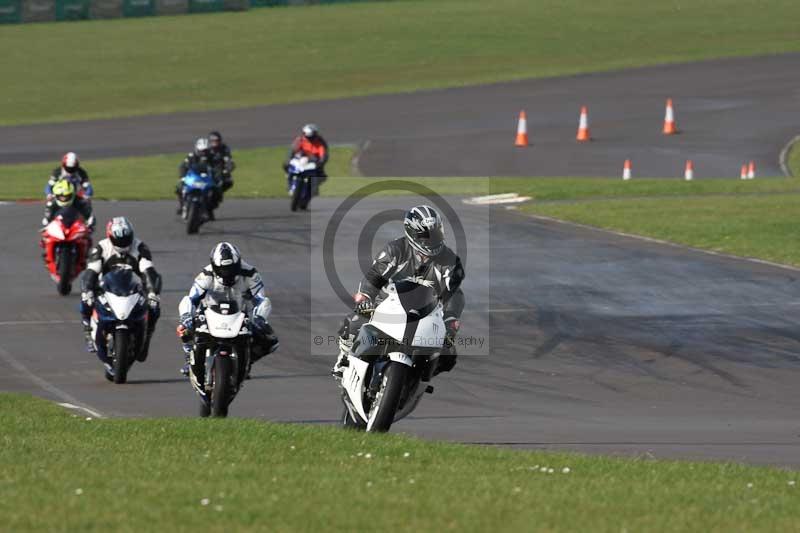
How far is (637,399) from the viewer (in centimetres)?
1523

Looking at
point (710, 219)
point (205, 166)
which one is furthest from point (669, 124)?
point (205, 166)

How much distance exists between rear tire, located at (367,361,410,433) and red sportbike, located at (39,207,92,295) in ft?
37.5

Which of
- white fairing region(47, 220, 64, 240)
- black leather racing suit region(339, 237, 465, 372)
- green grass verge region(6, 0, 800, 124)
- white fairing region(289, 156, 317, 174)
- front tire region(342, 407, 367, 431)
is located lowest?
front tire region(342, 407, 367, 431)

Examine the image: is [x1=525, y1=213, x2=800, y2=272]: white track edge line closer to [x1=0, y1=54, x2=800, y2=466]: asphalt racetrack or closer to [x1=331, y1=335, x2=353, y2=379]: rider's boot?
[x1=0, y1=54, x2=800, y2=466]: asphalt racetrack

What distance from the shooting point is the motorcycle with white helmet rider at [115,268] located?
55.5 feet

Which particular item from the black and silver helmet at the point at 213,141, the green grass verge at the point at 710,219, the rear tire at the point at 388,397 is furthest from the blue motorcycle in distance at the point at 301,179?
the rear tire at the point at 388,397

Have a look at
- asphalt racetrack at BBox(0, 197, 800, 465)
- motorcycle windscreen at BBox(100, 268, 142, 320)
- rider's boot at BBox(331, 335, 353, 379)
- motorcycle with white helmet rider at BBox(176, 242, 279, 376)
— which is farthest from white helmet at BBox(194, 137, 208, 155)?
rider's boot at BBox(331, 335, 353, 379)

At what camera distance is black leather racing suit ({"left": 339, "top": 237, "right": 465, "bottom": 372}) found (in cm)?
1249

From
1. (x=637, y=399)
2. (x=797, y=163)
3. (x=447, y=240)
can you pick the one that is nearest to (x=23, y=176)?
(x=447, y=240)

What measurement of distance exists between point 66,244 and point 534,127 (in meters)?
26.3

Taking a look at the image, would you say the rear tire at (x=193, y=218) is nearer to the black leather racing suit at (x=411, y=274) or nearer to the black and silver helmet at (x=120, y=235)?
the black and silver helmet at (x=120, y=235)

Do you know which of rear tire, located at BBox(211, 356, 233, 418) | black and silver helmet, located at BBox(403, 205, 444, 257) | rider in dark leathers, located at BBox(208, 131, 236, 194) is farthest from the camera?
rider in dark leathers, located at BBox(208, 131, 236, 194)

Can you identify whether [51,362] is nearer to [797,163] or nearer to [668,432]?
[668,432]

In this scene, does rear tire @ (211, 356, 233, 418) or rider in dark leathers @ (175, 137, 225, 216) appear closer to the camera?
rear tire @ (211, 356, 233, 418)
